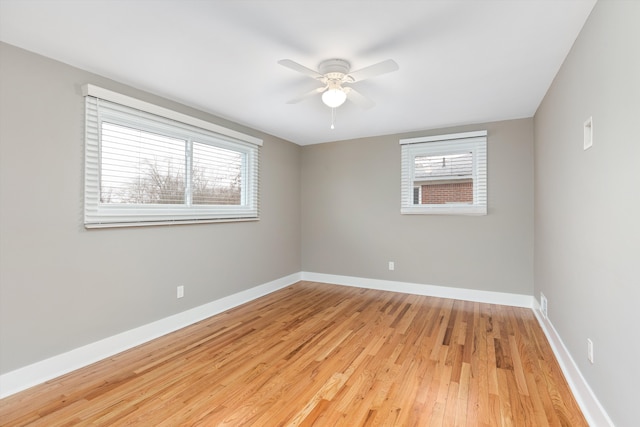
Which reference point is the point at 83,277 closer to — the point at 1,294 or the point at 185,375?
the point at 1,294

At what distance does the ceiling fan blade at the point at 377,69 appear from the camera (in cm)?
195

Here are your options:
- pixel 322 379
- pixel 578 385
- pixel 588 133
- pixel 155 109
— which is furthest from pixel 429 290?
pixel 155 109

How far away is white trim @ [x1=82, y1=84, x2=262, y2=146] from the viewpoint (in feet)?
7.93

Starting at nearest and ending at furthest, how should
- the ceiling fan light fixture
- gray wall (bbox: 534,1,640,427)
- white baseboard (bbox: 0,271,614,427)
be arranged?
gray wall (bbox: 534,1,640,427) < white baseboard (bbox: 0,271,614,427) < the ceiling fan light fixture

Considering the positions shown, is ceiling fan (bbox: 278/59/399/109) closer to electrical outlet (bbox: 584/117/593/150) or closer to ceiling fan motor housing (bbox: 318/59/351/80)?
ceiling fan motor housing (bbox: 318/59/351/80)

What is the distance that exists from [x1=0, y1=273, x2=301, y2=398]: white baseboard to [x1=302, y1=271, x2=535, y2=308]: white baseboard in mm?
1590

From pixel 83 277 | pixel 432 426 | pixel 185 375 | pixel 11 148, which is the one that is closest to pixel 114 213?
pixel 83 277

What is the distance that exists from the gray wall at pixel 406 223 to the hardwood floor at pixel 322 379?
787 millimetres

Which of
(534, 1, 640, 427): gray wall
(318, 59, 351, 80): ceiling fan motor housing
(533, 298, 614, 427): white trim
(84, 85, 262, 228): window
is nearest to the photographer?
(534, 1, 640, 427): gray wall

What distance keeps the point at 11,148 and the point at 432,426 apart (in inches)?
124

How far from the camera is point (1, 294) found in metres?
1.99

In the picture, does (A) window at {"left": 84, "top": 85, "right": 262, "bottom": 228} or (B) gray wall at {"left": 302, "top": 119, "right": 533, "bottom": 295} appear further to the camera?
(B) gray wall at {"left": 302, "top": 119, "right": 533, "bottom": 295}

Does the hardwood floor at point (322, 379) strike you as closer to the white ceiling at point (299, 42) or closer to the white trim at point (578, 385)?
the white trim at point (578, 385)

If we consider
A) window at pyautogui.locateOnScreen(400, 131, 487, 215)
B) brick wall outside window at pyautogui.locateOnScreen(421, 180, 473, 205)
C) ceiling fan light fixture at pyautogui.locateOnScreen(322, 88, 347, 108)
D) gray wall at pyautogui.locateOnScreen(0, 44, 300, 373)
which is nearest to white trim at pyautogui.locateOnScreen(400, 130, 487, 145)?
window at pyautogui.locateOnScreen(400, 131, 487, 215)
